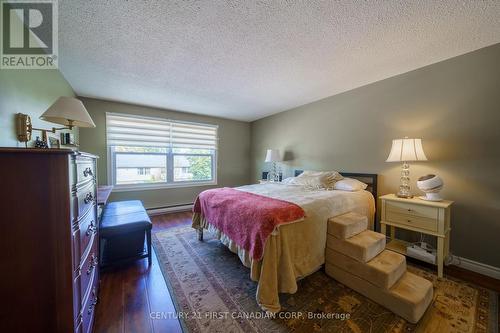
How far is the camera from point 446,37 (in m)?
1.75

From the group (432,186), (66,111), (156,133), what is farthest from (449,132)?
(156,133)

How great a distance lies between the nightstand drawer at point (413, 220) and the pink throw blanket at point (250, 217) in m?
1.32

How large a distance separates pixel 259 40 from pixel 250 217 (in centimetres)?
170

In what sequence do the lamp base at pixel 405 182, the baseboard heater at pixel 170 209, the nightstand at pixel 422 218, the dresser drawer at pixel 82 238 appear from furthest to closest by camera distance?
the baseboard heater at pixel 170 209 < the lamp base at pixel 405 182 < the nightstand at pixel 422 218 < the dresser drawer at pixel 82 238

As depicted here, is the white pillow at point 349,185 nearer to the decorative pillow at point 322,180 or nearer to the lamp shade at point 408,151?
the decorative pillow at point 322,180

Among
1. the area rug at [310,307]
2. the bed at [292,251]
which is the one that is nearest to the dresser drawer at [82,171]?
the area rug at [310,307]

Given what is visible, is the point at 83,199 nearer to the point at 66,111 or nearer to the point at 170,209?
the point at 66,111

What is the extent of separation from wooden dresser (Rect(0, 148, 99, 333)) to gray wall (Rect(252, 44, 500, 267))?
3344mm

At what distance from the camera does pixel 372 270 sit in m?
1.55

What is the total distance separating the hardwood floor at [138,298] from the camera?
134cm

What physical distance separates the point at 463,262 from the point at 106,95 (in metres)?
5.54

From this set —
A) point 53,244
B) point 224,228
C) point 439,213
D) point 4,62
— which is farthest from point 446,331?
point 4,62

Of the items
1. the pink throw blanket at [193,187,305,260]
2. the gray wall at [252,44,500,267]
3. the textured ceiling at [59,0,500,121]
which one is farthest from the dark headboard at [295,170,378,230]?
the pink throw blanket at [193,187,305,260]

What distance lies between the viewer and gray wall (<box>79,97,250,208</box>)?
3.44m
